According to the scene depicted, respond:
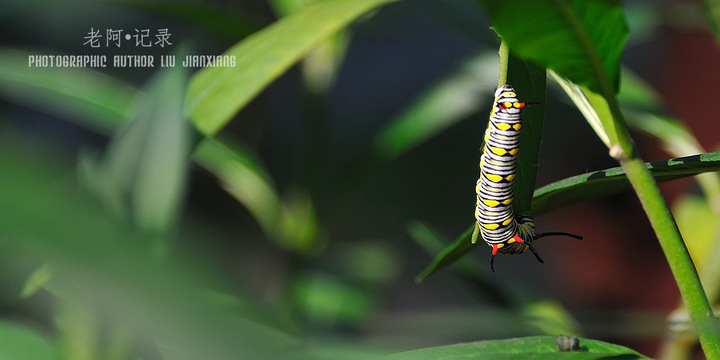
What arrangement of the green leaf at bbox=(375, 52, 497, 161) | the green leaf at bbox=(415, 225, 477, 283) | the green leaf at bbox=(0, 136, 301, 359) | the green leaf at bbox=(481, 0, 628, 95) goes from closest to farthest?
the green leaf at bbox=(0, 136, 301, 359) → the green leaf at bbox=(481, 0, 628, 95) → the green leaf at bbox=(415, 225, 477, 283) → the green leaf at bbox=(375, 52, 497, 161)

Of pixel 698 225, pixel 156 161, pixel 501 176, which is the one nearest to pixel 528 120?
pixel 501 176

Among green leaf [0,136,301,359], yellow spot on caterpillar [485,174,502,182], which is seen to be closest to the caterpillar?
yellow spot on caterpillar [485,174,502,182]

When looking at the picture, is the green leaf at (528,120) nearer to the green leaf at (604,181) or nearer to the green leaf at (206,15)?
the green leaf at (604,181)

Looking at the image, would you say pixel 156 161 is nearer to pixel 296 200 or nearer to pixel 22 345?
pixel 22 345

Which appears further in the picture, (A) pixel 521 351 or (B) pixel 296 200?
(B) pixel 296 200

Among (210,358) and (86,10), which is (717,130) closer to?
(210,358)

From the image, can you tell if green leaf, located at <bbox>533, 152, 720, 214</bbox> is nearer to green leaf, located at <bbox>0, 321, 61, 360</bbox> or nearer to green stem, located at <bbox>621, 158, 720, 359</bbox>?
green stem, located at <bbox>621, 158, 720, 359</bbox>
